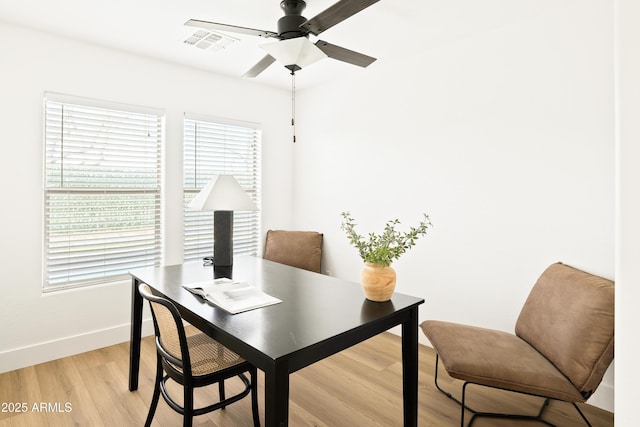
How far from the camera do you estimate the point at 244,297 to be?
1819 millimetres

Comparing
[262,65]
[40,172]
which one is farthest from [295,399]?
[40,172]

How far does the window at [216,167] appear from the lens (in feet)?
11.8

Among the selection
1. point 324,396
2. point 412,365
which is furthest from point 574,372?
point 324,396

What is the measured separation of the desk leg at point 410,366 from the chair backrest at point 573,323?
0.81 m

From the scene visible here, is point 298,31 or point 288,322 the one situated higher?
point 298,31

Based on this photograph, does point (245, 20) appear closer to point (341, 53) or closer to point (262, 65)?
point (262, 65)

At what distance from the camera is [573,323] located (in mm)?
1930

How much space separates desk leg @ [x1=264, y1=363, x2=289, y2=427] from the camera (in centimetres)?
120

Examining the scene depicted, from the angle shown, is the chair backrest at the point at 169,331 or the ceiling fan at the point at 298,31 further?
the ceiling fan at the point at 298,31

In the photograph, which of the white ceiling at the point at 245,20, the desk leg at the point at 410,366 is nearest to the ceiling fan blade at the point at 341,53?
the white ceiling at the point at 245,20

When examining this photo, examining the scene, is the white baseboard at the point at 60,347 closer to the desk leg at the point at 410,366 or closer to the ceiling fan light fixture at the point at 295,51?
the desk leg at the point at 410,366

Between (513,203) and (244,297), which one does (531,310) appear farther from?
(244,297)

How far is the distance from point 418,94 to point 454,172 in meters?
0.79

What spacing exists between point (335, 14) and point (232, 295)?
59.4 inches
